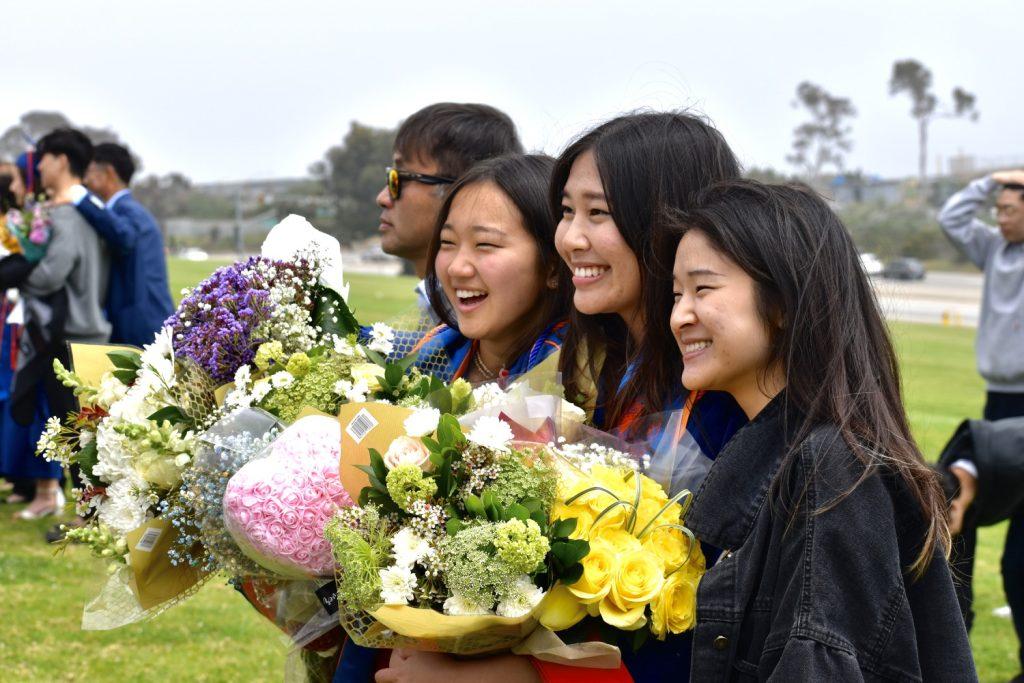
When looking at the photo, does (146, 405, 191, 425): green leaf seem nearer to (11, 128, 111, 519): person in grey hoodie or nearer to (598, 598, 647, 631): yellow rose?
(598, 598, 647, 631): yellow rose

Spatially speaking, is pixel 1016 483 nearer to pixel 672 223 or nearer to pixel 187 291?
pixel 672 223

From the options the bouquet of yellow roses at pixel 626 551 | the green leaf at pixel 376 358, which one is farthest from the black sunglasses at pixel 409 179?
the bouquet of yellow roses at pixel 626 551

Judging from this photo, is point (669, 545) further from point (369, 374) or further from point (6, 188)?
point (6, 188)

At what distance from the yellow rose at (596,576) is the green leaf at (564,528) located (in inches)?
2.0

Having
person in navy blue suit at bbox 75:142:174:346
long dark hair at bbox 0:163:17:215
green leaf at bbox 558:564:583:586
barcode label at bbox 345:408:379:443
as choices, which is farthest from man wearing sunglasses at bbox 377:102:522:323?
long dark hair at bbox 0:163:17:215

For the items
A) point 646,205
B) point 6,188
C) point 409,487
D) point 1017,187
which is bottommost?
point 1017,187

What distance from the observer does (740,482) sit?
1.96m

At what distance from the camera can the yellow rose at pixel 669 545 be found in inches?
77.4

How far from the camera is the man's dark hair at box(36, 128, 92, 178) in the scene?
680 centimetres

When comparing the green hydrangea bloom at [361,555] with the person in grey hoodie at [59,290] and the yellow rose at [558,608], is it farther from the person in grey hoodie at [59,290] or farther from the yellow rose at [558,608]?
the person in grey hoodie at [59,290]

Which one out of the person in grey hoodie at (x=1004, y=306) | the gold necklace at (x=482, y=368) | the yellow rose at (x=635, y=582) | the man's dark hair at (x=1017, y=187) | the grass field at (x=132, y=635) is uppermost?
the gold necklace at (x=482, y=368)

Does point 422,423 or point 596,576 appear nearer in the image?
point 596,576

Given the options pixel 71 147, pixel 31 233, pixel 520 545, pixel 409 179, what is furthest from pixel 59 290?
pixel 520 545

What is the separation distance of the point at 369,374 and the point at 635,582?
32.1 inches
